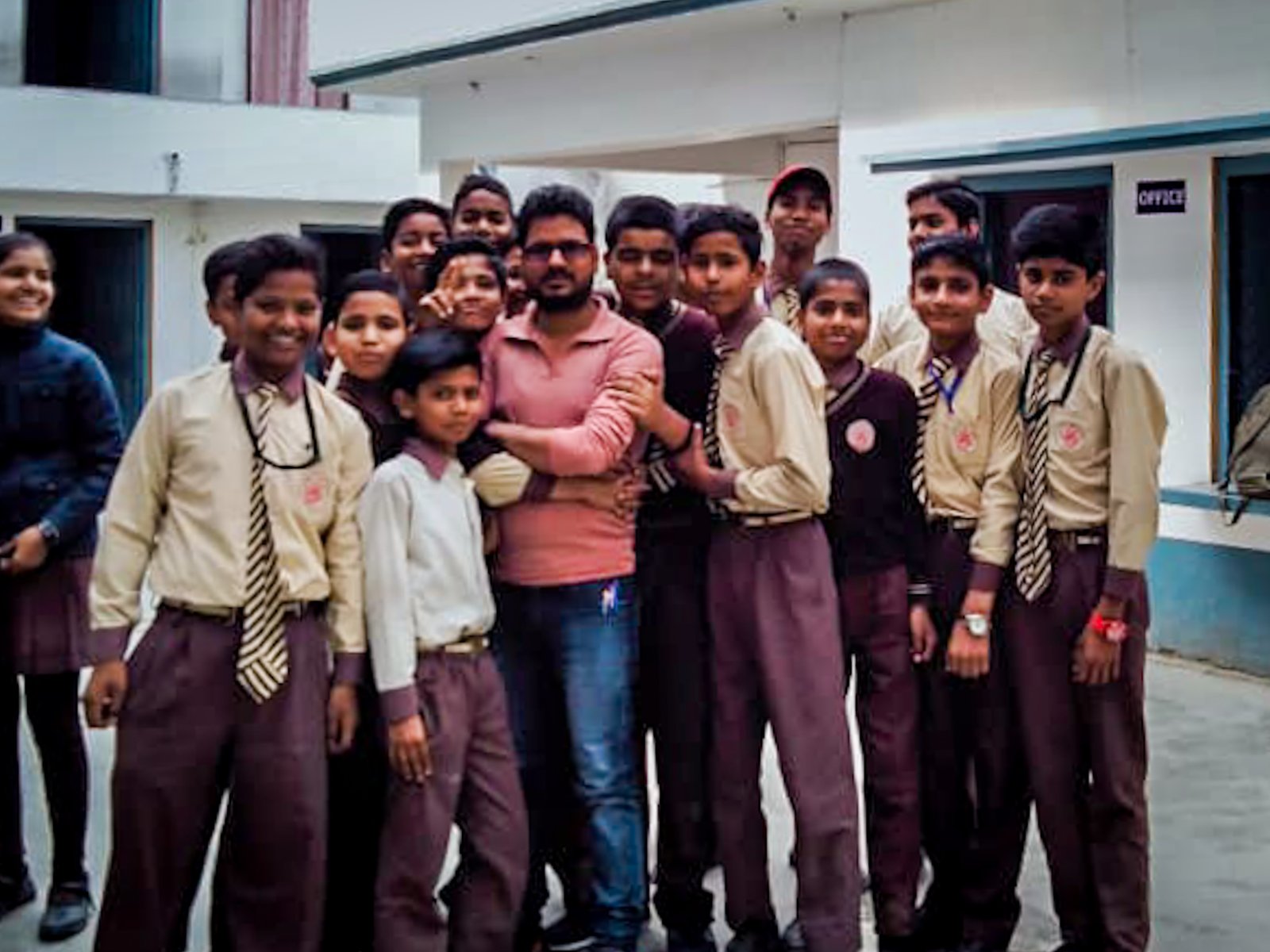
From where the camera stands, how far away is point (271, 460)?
3500 millimetres

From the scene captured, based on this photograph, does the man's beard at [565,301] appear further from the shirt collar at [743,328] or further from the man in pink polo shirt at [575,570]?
the shirt collar at [743,328]

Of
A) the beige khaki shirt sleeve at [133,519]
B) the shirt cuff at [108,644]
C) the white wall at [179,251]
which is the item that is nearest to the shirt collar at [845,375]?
the beige khaki shirt sleeve at [133,519]

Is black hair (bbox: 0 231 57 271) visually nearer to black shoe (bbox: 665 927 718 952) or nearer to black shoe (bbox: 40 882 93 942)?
black shoe (bbox: 40 882 93 942)

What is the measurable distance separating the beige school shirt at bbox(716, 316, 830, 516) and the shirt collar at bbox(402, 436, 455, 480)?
664mm

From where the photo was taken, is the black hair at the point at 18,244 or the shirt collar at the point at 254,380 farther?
the black hair at the point at 18,244

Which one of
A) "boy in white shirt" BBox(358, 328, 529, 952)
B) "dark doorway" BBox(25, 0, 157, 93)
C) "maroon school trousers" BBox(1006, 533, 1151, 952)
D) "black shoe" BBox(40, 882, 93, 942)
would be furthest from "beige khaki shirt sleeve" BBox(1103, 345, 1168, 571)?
"dark doorway" BBox(25, 0, 157, 93)

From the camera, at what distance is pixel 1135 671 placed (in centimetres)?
387

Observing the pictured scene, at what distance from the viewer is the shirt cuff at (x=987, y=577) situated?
13.0 ft

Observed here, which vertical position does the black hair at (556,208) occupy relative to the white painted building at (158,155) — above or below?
below

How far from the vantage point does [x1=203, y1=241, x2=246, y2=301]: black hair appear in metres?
4.02

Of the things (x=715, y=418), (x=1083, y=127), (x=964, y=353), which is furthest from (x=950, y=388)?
(x=1083, y=127)

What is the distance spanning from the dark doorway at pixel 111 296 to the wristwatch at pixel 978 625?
1127cm

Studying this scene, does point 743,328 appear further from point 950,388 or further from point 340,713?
point 340,713

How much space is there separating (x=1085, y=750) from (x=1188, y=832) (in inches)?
57.6
